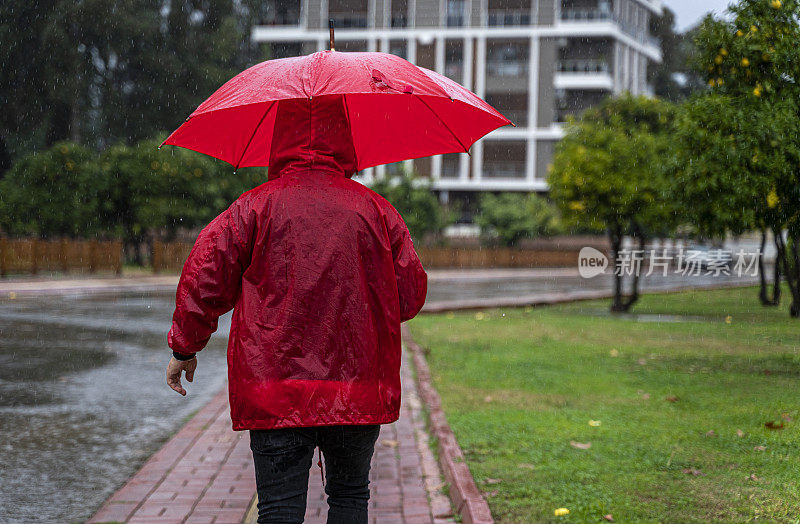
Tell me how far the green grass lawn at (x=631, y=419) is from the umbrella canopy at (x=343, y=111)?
1793 mm

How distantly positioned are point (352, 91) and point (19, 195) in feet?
88.9

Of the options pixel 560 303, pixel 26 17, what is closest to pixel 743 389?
pixel 560 303

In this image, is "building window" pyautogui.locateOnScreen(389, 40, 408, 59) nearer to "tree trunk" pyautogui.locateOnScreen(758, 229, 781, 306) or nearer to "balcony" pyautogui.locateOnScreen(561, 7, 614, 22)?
"balcony" pyautogui.locateOnScreen(561, 7, 614, 22)

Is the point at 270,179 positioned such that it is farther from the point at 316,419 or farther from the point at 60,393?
the point at 60,393

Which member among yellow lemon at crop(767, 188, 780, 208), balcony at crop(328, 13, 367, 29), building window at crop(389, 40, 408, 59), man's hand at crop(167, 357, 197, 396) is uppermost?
balcony at crop(328, 13, 367, 29)

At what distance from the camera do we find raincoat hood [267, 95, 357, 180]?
2.72 m

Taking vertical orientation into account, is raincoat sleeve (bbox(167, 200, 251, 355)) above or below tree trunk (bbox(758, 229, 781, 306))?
above

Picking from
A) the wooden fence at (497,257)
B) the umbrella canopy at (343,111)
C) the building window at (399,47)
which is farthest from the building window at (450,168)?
the umbrella canopy at (343,111)

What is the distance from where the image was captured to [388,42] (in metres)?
46.4

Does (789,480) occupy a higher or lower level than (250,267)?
lower

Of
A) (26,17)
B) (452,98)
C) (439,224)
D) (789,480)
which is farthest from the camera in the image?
(439,224)

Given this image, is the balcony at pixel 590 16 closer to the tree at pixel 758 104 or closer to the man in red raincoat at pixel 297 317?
the tree at pixel 758 104

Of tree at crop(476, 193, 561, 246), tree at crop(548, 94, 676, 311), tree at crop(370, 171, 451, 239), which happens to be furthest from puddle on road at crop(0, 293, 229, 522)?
tree at crop(476, 193, 561, 246)

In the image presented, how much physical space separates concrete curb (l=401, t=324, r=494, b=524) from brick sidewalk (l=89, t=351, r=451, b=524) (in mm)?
83
